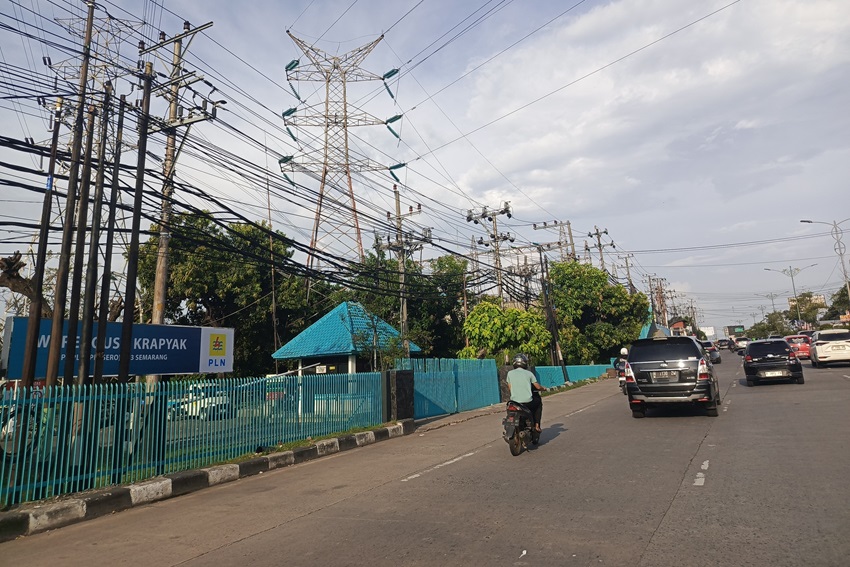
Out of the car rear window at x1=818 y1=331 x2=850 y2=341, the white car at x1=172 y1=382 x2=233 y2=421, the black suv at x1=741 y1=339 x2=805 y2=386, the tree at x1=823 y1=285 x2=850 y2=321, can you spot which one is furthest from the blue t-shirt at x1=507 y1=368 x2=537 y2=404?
the tree at x1=823 y1=285 x2=850 y2=321

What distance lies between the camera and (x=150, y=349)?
13.0 m

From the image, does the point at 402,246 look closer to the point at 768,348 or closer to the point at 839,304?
the point at 768,348

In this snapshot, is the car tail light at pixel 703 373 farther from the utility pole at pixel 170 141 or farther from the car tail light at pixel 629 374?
the utility pole at pixel 170 141

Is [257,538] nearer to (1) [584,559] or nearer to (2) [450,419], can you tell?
(1) [584,559]

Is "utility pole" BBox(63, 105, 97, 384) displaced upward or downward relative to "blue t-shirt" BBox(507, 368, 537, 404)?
upward

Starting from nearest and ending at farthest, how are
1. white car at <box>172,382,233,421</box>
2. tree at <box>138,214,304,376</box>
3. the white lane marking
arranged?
the white lane marking < white car at <box>172,382,233,421</box> < tree at <box>138,214,304,376</box>

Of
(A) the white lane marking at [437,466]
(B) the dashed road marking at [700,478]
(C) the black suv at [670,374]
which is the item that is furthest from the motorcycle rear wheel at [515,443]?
(C) the black suv at [670,374]

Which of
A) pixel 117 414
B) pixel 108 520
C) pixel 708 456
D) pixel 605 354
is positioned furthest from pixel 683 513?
pixel 605 354

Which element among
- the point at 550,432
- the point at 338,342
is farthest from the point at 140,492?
the point at 338,342

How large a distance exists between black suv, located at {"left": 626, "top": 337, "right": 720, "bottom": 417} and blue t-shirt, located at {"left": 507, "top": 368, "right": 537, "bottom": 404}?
3.80m

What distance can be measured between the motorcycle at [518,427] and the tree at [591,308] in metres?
33.4

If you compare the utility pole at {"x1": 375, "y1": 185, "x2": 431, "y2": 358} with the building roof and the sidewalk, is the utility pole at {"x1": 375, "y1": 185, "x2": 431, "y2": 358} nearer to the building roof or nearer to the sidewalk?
the building roof

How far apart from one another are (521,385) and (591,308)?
36.7 m

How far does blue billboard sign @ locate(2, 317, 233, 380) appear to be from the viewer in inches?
440
